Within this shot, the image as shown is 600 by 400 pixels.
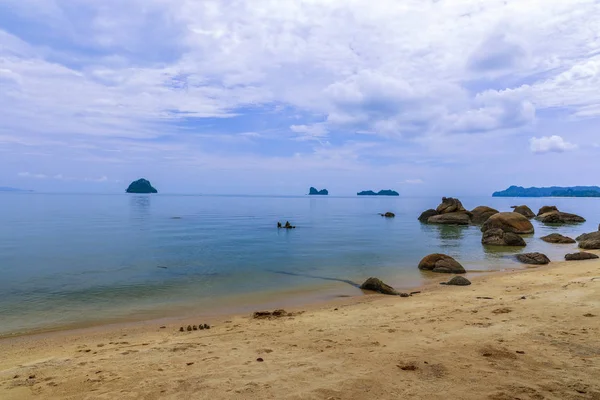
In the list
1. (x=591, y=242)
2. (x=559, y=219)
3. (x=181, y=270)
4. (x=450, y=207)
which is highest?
(x=450, y=207)

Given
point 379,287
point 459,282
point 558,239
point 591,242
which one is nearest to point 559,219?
point 558,239

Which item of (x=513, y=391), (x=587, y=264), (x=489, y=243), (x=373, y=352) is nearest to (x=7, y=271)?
(x=373, y=352)

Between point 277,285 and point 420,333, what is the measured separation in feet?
28.6

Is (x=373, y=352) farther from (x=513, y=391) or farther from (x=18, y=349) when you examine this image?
(x=18, y=349)

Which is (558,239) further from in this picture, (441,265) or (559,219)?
(559,219)

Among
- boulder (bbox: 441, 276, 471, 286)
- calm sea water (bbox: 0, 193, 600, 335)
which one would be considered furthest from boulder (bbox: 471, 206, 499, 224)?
boulder (bbox: 441, 276, 471, 286)

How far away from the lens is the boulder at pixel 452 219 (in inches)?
2012

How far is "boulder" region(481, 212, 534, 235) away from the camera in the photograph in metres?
36.9

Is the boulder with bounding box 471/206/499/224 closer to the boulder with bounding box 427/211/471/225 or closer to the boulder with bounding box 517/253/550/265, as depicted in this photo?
the boulder with bounding box 427/211/471/225

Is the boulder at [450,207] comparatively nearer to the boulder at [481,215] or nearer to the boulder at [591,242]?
the boulder at [481,215]

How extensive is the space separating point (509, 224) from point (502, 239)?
8981 millimetres

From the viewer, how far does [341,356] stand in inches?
251

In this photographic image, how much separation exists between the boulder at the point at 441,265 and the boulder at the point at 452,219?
1409 inches

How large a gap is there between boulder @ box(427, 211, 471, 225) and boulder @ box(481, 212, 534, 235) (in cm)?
1283
